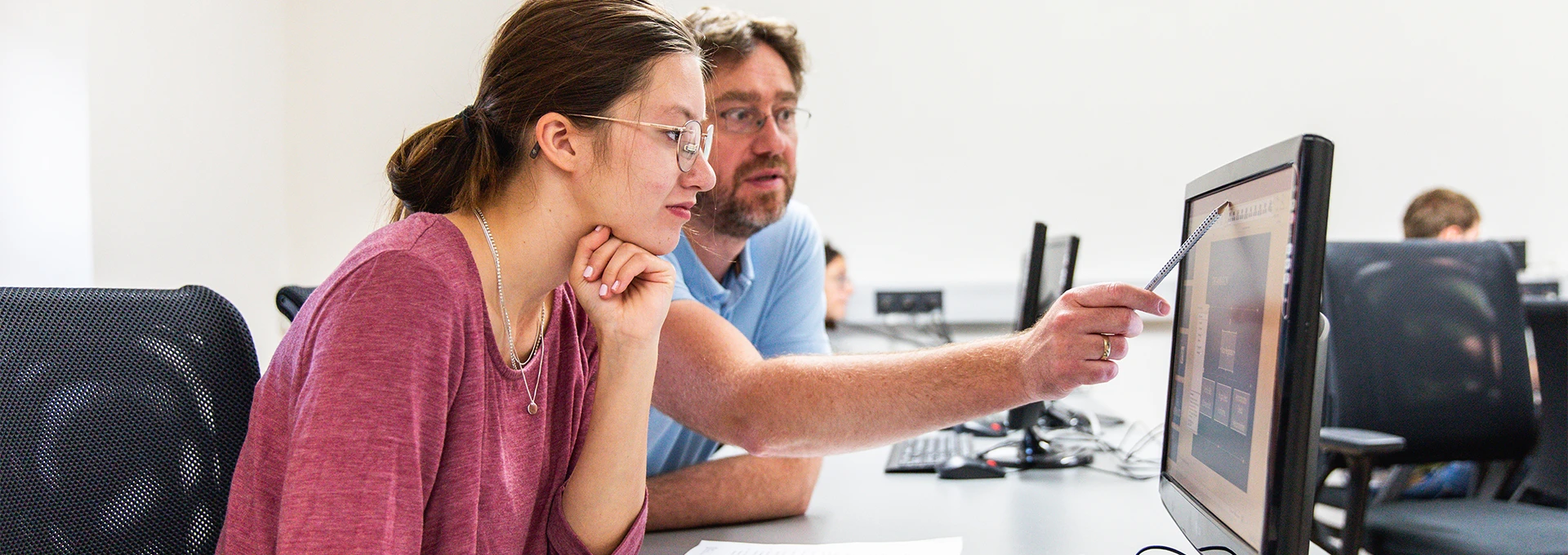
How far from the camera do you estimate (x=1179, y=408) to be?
3.23 feet

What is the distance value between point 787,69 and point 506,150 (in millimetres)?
750

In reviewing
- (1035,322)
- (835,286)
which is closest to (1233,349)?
(1035,322)

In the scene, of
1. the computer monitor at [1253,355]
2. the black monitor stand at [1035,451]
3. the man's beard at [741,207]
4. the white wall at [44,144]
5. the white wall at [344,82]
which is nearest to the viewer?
the computer monitor at [1253,355]

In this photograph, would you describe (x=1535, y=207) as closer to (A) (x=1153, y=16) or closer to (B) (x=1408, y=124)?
(B) (x=1408, y=124)

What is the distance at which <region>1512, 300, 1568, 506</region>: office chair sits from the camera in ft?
6.95

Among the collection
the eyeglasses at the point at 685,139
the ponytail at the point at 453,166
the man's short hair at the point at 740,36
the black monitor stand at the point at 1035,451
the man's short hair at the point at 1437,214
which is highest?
the man's short hair at the point at 740,36

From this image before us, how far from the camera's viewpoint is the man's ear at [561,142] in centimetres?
96

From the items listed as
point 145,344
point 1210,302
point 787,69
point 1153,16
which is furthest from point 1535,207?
point 145,344

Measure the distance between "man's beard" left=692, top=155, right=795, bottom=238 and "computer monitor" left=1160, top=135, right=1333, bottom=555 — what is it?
2.26ft

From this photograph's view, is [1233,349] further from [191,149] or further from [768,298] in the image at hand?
[191,149]

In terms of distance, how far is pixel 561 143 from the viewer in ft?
3.20

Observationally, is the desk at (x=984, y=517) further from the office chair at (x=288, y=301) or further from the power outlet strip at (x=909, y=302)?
the power outlet strip at (x=909, y=302)

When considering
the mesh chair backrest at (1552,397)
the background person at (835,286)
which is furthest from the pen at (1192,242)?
the background person at (835,286)

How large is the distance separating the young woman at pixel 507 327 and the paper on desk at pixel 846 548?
0.13 m
